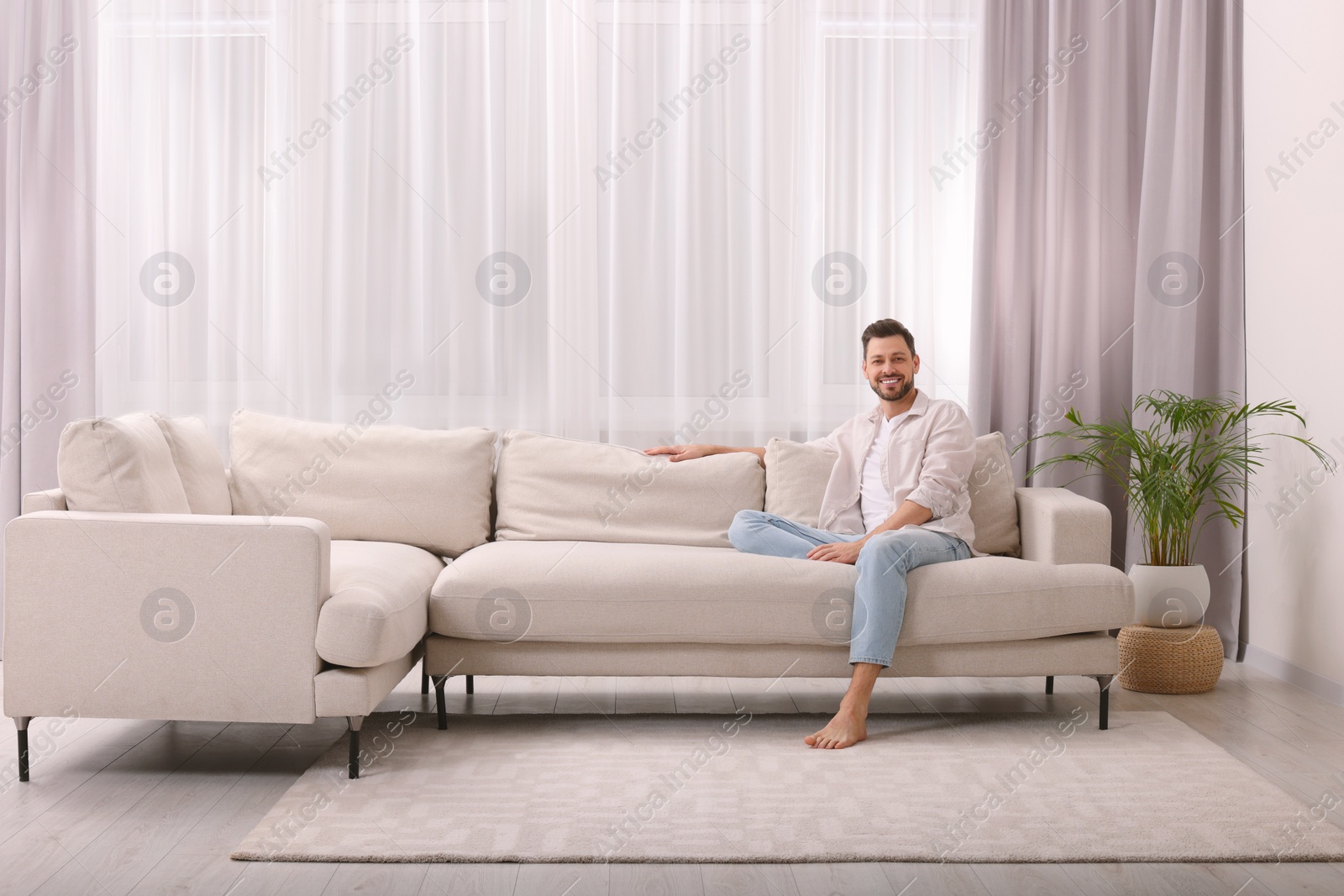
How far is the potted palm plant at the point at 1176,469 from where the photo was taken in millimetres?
3441

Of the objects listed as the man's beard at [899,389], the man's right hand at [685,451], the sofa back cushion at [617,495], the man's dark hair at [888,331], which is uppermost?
the man's dark hair at [888,331]

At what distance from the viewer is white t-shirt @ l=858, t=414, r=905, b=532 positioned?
3158mm

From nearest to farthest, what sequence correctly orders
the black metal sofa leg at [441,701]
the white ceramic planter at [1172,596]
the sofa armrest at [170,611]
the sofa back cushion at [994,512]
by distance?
the sofa armrest at [170,611], the black metal sofa leg at [441,701], the sofa back cushion at [994,512], the white ceramic planter at [1172,596]

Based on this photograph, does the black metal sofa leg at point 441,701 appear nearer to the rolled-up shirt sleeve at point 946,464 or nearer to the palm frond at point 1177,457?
the rolled-up shirt sleeve at point 946,464

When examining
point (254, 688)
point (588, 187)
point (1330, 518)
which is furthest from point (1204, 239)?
point (254, 688)

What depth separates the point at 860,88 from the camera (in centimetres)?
386

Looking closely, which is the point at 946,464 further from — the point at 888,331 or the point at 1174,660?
the point at 1174,660

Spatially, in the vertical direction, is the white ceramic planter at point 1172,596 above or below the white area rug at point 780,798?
above

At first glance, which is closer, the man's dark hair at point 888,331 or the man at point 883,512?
the man at point 883,512

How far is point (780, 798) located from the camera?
2289mm

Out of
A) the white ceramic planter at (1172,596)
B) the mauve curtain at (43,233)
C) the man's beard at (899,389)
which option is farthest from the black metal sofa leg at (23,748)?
the white ceramic planter at (1172,596)

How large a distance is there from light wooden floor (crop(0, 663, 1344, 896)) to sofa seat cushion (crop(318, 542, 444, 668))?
34 cm

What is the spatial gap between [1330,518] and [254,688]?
310 cm

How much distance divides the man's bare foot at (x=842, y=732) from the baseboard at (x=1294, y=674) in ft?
5.16
